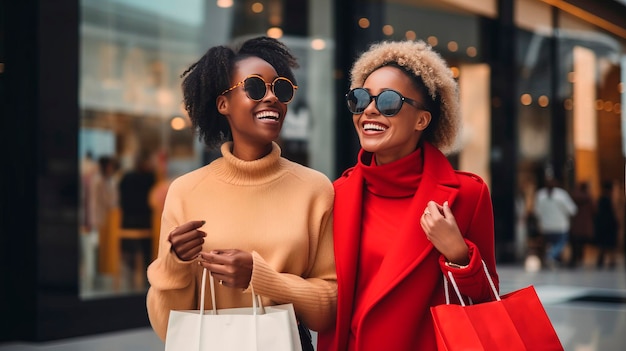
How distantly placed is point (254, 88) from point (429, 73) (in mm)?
619

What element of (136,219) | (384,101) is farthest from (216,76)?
(136,219)

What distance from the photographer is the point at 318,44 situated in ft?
39.3

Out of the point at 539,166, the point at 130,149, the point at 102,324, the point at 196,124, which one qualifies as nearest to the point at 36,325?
the point at 102,324

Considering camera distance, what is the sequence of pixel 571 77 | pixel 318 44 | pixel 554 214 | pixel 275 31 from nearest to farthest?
1. pixel 275 31
2. pixel 318 44
3. pixel 554 214
4. pixel 571 77

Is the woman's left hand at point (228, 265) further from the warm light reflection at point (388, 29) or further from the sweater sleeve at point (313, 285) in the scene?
the warm light reflection at point (388, 29)

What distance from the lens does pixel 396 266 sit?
Result: 2715 millimetres

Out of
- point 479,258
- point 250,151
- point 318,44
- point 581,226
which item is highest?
point 318,44

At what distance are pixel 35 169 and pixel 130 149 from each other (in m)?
1.43

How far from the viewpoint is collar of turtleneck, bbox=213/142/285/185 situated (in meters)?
2.83

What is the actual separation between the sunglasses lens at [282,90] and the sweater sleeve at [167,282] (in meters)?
0.52

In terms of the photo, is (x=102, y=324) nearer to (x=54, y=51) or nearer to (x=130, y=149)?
(x=130, y=149)

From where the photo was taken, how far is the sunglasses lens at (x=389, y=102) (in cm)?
278

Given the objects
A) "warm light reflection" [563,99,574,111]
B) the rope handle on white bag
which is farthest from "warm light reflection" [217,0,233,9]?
"warm light reflection" [563,99,574,111]

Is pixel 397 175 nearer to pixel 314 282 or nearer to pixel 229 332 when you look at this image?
pixel 314 282
